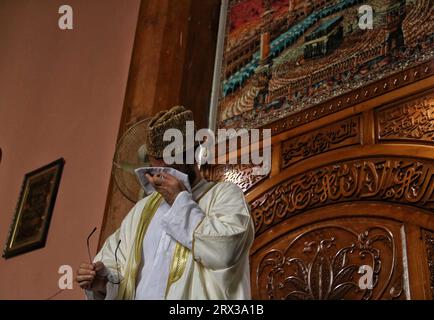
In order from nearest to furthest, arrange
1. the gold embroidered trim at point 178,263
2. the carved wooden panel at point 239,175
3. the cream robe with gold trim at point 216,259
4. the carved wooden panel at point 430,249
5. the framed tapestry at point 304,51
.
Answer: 1. the cream robe with gold trim at point 216,259
2. the gold embroidered trim at point 178,263
3. the carved wooden panel at point 430,249
4. the framed tapestry at point 304,51
5. the carved wooden panel at point 239,175

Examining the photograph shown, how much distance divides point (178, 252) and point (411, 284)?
1201 mm

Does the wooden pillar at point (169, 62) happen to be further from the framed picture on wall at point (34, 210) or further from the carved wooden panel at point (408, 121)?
the carved wooden panel at point (408, 121)

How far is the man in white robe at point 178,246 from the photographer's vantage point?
2057 mm

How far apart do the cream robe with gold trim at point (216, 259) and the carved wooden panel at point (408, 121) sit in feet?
4.13

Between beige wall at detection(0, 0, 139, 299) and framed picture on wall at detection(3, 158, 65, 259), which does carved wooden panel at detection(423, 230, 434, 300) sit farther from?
framed picture on wall at detection(3, 158, 65, 259)

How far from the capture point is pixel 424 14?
11.0 feet

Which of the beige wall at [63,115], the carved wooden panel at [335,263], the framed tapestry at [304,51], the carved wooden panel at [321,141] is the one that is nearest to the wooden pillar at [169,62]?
the framed tapestry at [304,51]

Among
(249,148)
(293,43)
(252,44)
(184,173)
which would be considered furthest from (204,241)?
(252,44)

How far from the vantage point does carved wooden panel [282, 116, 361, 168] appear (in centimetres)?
346

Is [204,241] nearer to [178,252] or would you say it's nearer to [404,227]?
[178,252]

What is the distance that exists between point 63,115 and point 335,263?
3.19 metres

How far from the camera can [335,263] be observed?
3.15 metres

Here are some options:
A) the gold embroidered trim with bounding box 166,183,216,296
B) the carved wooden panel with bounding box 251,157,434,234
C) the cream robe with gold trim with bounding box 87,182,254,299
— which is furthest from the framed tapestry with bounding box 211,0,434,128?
the gold embroidered trim with bounding box 166,183,216,296

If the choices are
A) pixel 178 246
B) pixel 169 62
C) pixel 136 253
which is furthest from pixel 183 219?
pixel 169 62
